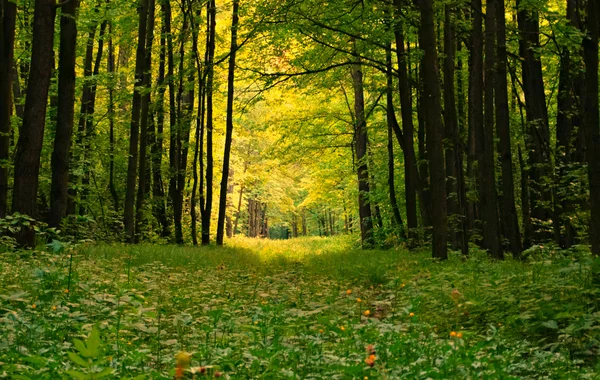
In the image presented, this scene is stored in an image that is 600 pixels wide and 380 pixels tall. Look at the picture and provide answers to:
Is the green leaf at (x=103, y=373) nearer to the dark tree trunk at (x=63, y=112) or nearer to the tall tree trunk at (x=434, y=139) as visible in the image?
the tall tree trunk at (x=434, y=139)

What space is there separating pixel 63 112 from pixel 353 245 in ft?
54.2

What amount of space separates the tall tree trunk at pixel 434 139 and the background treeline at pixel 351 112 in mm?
31

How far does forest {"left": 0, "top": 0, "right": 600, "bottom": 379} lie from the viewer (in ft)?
15.5

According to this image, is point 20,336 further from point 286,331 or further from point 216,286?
point 216,286

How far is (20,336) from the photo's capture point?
4832 mm

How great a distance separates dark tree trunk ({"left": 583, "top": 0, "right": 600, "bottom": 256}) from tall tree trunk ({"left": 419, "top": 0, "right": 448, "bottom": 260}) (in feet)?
14.4

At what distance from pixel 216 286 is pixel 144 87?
33.4ft

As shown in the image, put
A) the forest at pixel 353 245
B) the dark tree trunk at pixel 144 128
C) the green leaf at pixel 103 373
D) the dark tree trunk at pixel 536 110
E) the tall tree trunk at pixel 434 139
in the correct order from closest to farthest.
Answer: the green leaf at pixel 103 373 → the forest at pixel 353 245 → the tall tree trunk at pixel 434 139 → the dark tree trunk at pixel 536 110 → the dark tree trunk at pixel 144 128

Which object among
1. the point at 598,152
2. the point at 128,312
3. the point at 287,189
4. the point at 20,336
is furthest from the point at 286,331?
the point at 287,189

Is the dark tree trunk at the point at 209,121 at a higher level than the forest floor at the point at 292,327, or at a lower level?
higher

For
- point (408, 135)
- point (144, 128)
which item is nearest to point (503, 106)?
point (408, 135)

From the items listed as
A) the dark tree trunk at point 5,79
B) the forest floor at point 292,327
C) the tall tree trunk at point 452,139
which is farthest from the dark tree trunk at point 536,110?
the dark tree trunk at point 5,79

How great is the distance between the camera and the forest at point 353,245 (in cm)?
474

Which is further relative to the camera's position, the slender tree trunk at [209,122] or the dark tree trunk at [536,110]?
the slender tree trunk at [209,122]
